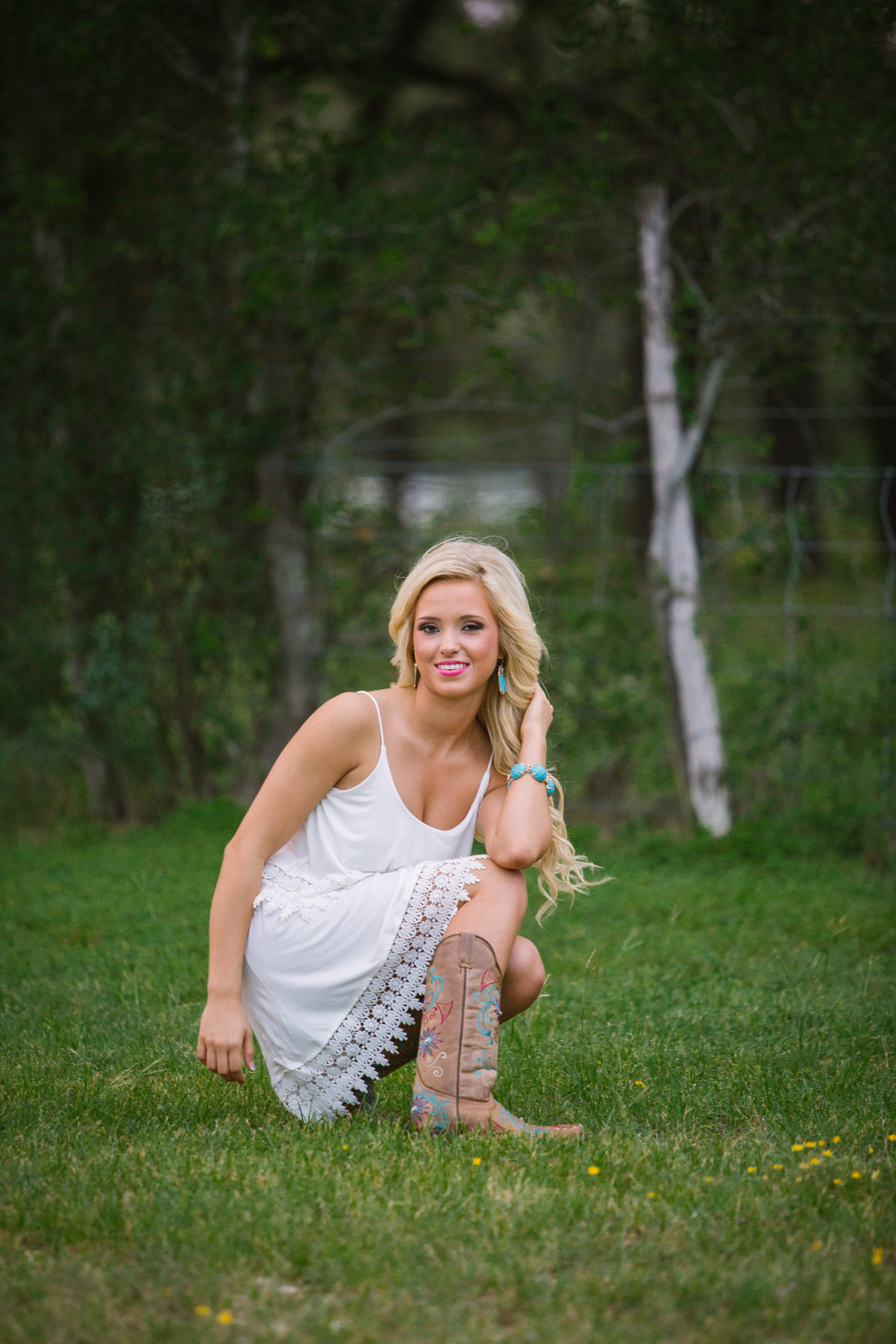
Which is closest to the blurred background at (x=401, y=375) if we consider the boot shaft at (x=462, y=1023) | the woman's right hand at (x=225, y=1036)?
the boot shaft at (x=462, y=1023)

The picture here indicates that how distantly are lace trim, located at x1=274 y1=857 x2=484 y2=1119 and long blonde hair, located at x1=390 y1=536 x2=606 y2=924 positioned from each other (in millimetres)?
295

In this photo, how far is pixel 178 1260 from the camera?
2.09 m

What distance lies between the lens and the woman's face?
114 inches

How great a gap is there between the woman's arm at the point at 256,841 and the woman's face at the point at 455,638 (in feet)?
0.62

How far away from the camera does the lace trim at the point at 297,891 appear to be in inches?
A: 108

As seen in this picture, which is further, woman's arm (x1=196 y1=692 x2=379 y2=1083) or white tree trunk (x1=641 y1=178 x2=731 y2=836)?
white tree trunk (x1=641 y1=178 x2=731 y2=836)

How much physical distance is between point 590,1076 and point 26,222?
5683mm

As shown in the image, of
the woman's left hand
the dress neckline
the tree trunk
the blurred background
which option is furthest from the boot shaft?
the tree trunk

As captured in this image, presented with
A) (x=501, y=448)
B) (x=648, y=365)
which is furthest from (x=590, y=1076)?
(x=501, y=448)

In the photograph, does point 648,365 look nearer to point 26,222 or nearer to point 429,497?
point 429,497

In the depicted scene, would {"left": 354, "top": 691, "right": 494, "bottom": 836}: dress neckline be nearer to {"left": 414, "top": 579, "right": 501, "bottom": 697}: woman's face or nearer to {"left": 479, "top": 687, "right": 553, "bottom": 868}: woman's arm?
{"left": 479, "top": 687, "right": 553, "bottom": 868}: woman's arm

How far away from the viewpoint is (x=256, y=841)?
2742 millimetres

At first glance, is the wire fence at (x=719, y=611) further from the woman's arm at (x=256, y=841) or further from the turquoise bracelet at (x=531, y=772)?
the woman's arm at (x=256, y=841)

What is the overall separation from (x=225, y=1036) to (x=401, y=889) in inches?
19.3
